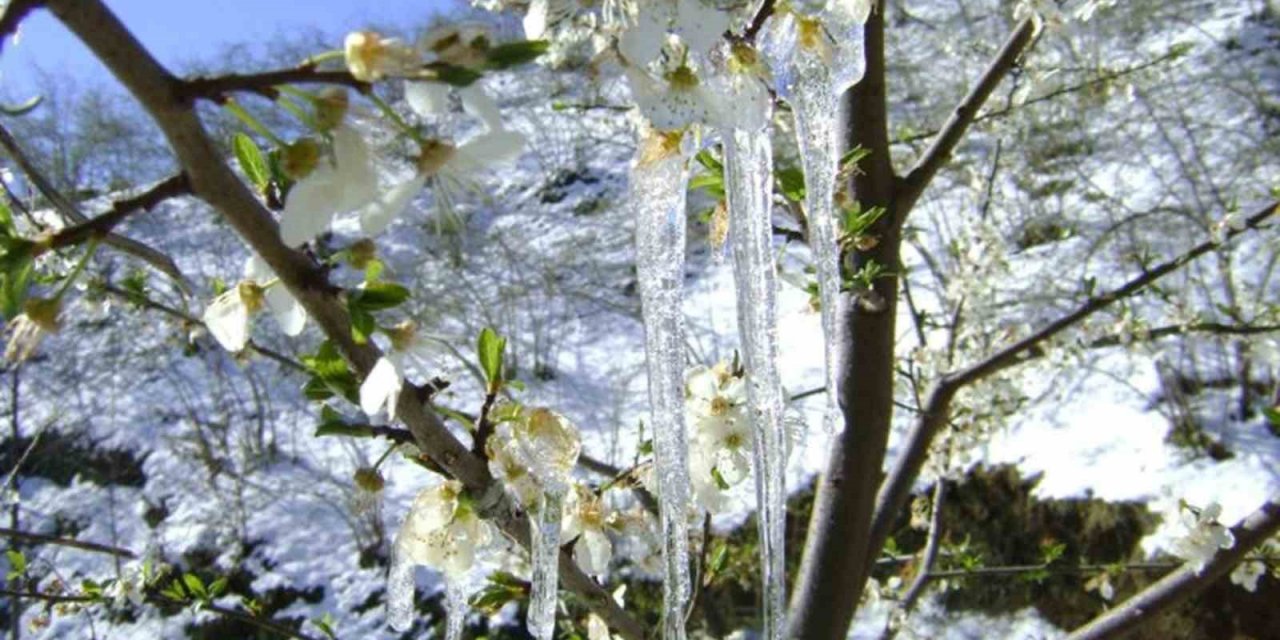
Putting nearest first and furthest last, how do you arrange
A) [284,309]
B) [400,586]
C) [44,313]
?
[44,313]
[284,309]
[400,586]

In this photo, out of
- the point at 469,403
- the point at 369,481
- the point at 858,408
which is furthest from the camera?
the point at 469,403

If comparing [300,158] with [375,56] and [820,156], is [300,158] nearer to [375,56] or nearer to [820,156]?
[375,56]

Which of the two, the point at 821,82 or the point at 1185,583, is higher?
the point at 821,82

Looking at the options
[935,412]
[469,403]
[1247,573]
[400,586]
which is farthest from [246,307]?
[469,403]

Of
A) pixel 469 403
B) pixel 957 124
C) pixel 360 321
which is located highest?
pixel 469 403

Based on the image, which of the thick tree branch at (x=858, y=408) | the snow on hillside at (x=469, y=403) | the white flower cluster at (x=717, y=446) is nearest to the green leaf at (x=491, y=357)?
the white flower cluster at (x=717, y=446)

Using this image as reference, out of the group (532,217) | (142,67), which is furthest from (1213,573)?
(532,217)
